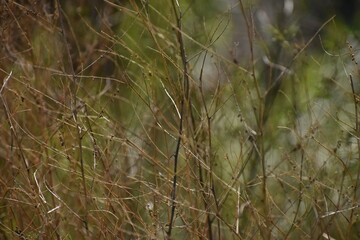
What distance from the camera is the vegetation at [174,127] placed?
3375mm

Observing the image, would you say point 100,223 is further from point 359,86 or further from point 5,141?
point 359,86

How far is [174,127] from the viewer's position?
130 inches

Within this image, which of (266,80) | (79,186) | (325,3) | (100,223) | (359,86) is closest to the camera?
(100,223)

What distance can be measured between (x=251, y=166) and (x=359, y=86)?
84 cm

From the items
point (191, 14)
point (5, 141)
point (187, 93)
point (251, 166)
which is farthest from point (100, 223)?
point (191, 14)

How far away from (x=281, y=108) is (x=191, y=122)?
2638 millimetres

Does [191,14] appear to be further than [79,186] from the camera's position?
Yes

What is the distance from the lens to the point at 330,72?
614 centimetres

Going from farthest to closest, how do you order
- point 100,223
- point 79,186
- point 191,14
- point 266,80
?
point 266,80, point 191,14, point 79,186, point 100,223

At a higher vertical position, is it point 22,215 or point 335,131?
point 335,131

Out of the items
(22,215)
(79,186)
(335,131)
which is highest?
(335,131)

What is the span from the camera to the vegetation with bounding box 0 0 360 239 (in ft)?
11.1

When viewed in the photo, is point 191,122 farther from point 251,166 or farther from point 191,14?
point 191,14

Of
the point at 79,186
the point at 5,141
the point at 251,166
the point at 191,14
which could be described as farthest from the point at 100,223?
the point at 191,14
